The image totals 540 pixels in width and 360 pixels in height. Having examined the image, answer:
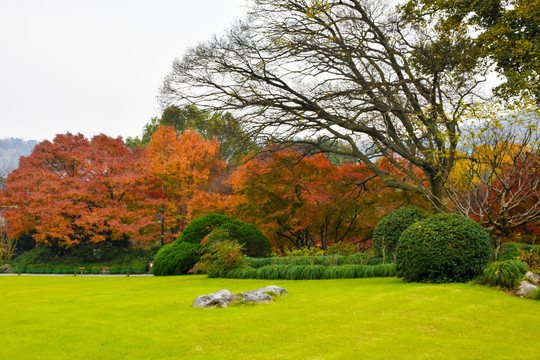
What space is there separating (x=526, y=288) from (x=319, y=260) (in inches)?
295

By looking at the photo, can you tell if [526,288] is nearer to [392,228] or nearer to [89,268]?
[392,228]

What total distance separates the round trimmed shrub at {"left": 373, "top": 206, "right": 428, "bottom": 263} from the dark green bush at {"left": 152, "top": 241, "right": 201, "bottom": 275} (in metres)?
6.93

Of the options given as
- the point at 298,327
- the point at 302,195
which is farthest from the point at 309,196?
the point at 298,327

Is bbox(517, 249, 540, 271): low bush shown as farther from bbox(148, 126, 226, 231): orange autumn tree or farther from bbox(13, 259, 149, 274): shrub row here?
bbox(13, 259, 149, 274): shrub row

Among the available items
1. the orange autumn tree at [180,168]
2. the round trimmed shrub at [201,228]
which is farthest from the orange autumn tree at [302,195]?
the orange autumn tree at [180,168]

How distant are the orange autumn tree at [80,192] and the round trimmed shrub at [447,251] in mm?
18306

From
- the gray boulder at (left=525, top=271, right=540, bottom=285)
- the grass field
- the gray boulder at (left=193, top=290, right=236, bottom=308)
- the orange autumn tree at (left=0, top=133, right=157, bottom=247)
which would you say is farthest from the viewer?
the orange autumn tree at (left=0, top=133, right=157, bottom=247)

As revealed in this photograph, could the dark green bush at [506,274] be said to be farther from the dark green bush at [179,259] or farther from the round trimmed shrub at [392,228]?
the dark green bush at [179,259]

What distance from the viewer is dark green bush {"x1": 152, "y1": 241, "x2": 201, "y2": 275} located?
56.4 feet

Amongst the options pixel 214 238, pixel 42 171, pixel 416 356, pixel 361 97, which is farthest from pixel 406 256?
pixel 42 171

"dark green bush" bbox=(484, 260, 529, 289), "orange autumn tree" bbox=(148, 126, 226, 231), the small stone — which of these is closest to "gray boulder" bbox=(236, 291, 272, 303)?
"dark green bush" bbox=(484, 260, 529, 289)

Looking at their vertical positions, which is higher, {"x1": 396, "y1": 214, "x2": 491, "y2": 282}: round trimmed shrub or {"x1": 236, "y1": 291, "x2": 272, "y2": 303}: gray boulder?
{"x1": 396, "y1": 214, "x2": 491, "y2": 282}: round trimmed shrub

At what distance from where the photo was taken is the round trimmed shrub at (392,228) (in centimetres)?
1344

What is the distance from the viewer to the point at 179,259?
56.2 feet
